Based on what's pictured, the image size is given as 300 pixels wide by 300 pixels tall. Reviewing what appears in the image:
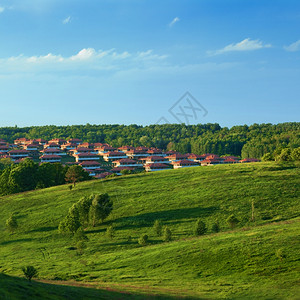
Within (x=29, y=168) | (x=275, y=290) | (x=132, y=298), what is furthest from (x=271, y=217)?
(x=29, y=168)

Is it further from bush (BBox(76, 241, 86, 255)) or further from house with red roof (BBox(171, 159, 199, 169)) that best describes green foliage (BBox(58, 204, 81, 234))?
house with red roof (BBox(171, 159, 199, 169))

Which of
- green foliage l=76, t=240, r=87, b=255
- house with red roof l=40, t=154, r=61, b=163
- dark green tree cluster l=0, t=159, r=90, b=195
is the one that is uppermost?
house with red roof l=40, t=154, r=61, b=163

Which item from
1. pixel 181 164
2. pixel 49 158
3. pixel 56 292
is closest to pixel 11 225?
pixel 56 292

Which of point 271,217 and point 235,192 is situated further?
point 235,192

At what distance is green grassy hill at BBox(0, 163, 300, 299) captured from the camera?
1865 inches

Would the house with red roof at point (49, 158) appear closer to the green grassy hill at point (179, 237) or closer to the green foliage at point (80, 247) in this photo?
the green grassy hill at point (179, 237)

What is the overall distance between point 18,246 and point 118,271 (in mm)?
27907

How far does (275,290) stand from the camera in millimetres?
43188

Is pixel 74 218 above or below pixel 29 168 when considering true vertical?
below

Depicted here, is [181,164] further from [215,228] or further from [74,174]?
[215,228]

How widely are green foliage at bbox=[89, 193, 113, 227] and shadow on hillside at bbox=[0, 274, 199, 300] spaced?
36.3 meters

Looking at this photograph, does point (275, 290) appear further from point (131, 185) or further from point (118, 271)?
point (131, 185)

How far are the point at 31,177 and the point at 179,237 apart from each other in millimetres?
65261

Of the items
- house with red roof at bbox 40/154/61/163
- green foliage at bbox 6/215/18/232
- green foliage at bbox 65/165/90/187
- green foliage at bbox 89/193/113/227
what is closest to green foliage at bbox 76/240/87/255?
green foliage at bbox 89/193/113/227
